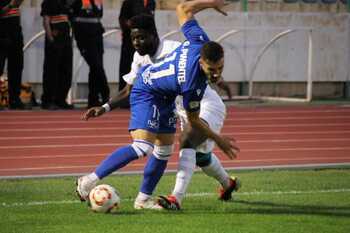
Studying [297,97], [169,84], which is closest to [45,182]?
[169,84]

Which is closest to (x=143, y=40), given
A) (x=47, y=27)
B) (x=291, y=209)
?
(x=291, y=209)

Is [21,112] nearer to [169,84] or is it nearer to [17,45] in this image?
[17,45]

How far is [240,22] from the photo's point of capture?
73.1 feet

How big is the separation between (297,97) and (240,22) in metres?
2.08

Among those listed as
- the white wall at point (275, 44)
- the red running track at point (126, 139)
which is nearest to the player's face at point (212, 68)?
the red running track at point (126, 139)

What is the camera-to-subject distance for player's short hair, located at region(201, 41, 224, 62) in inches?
336

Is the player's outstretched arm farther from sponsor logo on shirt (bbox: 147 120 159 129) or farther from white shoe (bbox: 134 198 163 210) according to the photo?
white shoe (bbox: 134 198 163 210)

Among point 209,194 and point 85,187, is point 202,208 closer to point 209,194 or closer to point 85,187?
point 209,194

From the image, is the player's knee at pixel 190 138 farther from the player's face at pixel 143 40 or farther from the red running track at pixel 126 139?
the red running track at pixel 126 139

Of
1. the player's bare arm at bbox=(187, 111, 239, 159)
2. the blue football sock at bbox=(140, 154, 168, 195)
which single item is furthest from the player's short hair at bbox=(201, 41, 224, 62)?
the blue football sock at bbox=(140, 154, 168, 195)

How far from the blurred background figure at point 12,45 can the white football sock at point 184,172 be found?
8.59m

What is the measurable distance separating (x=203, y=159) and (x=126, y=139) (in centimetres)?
523

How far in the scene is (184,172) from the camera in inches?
370

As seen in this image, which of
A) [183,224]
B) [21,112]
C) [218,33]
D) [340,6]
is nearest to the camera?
[183,224]
